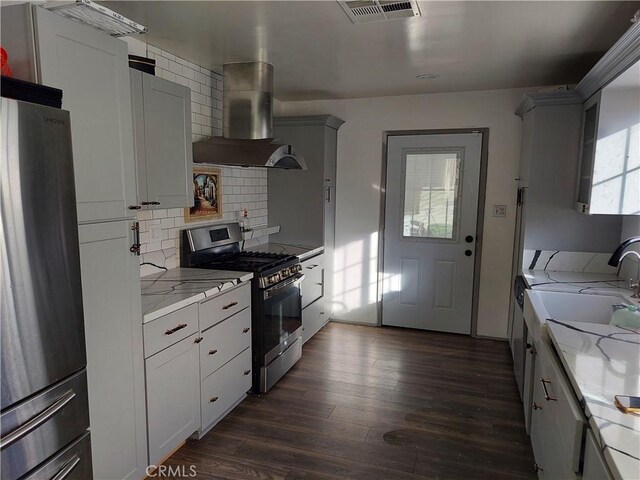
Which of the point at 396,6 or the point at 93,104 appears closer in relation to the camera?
the point at 93,104

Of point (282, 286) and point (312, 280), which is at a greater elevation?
point (282, 286)

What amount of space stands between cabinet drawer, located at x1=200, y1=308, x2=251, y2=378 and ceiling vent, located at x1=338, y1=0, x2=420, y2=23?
1.97 m

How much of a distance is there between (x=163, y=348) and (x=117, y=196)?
83 cm

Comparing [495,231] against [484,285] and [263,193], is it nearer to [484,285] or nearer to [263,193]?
[484,285]

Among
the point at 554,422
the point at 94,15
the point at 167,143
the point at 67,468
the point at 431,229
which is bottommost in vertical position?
the point at 67,468

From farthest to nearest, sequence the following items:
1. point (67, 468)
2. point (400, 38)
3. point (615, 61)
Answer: point (400, 38) → point (615, 61) → point (67, 468)

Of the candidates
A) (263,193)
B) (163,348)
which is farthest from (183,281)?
(263,193)

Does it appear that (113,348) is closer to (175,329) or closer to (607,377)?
(175,329)

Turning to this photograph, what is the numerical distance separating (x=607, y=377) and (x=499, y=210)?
299cm

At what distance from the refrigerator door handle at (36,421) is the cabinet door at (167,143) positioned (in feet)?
3.91

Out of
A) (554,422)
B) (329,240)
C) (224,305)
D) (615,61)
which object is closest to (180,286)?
(224,305)

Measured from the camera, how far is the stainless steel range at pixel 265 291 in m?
3.10

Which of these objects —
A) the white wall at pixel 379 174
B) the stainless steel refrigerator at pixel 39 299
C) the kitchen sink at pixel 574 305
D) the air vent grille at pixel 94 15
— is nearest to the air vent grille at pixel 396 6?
the air vent grille at pixel 94 15

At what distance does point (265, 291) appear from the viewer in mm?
3082
